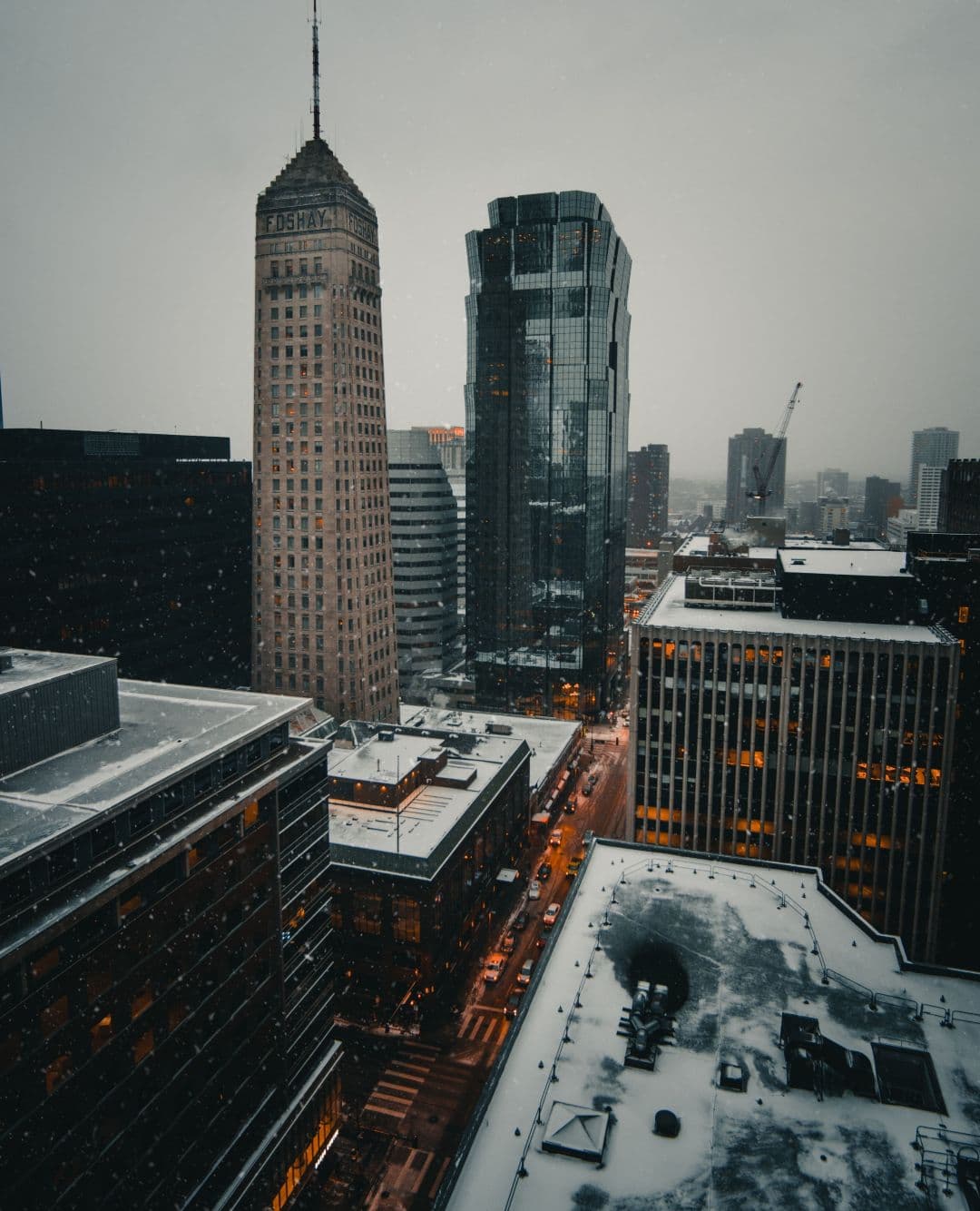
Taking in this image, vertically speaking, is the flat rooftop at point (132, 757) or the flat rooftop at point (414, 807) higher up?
the flat rooftop at point (132, 757)

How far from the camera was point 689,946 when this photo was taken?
52500 millimetres

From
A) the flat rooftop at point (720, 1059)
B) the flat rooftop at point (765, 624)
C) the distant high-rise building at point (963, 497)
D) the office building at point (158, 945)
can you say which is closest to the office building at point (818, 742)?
the flat rooftop at point (765, 624)

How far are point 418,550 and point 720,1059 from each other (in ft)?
415

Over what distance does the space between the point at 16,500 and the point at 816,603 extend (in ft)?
285

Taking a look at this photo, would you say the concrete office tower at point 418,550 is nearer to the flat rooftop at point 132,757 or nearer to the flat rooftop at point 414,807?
the flat rooftop at point 414,807

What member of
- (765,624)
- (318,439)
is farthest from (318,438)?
(765,624)

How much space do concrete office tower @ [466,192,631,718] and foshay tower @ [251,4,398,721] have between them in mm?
42199

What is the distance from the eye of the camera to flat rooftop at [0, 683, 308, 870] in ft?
114

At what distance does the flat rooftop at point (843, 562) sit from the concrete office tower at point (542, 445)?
52.7 metres

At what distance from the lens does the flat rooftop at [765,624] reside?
79812 millimetres

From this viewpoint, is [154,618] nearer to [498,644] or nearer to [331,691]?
[331,691]

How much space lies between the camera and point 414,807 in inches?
3201

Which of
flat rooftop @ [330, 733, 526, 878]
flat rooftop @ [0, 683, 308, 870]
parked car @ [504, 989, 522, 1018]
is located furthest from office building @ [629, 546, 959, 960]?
flat rooftop @ [0, 683, 308, 870]

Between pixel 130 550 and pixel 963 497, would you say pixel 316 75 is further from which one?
pixel 963 497
